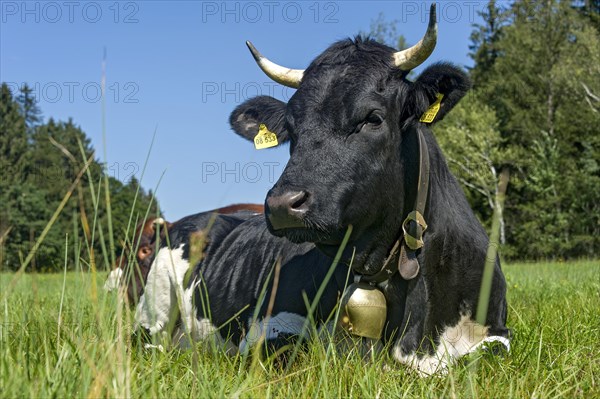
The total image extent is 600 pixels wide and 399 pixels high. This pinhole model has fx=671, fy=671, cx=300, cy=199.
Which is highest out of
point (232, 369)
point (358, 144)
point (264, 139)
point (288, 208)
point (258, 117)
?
point (258, 117)

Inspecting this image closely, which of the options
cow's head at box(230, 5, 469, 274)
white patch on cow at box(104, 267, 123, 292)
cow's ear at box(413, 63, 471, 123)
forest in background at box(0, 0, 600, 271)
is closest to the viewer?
white patch on cow at box(104, 267, 123, 292)

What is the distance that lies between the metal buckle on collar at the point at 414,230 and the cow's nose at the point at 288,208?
2.86 feet

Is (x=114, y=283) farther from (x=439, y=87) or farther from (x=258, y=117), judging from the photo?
(x=439, y=87)

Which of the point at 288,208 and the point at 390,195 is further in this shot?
the point at 390,195

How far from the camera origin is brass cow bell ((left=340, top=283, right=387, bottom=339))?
14.0 feet

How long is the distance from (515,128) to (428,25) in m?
39.4

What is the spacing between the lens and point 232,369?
3.34 meters

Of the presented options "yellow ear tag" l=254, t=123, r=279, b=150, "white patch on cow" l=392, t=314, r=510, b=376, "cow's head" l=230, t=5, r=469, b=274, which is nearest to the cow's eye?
"cow's head" l=230, t=5, r=469, b=274

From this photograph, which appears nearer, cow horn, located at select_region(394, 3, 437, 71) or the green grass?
the green grass

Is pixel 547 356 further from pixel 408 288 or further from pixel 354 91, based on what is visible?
pixel 354 91

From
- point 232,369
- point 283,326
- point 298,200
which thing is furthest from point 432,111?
point 232,369

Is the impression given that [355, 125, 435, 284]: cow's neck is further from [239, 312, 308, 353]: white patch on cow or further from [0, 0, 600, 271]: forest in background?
[0, 0, 600, 271]: forest in background

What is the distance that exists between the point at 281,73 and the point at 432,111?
134cm

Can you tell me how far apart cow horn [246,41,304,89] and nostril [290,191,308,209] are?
159cm
